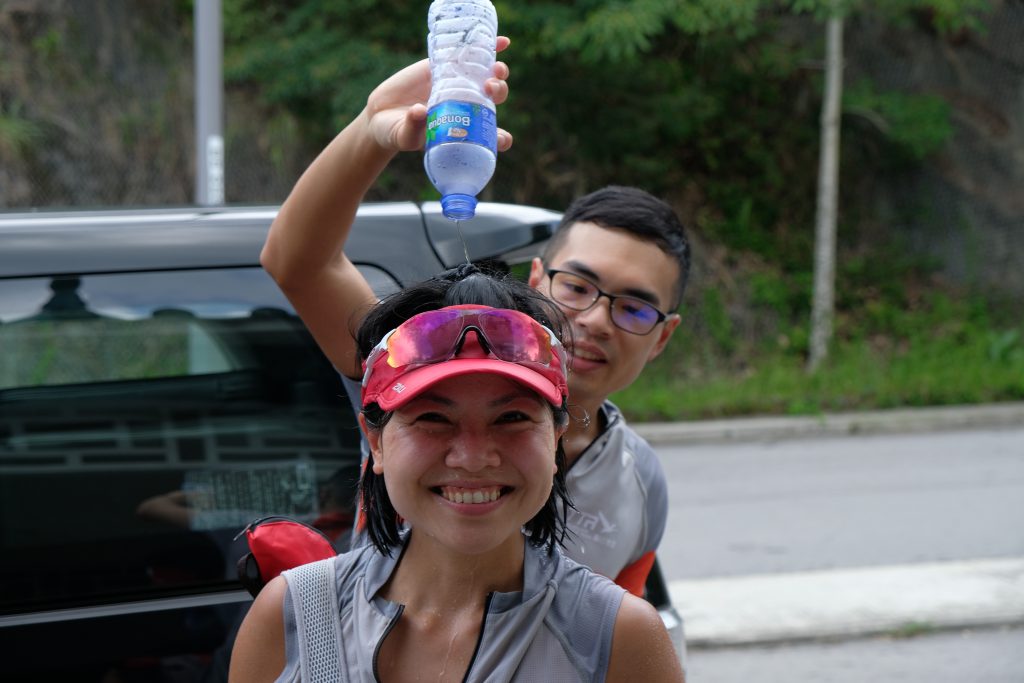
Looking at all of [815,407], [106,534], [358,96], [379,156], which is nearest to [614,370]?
[379,156]

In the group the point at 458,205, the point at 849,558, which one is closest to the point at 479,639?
the point at 458,205

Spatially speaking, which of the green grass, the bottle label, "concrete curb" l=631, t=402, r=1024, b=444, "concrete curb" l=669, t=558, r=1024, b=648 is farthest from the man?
the green grass

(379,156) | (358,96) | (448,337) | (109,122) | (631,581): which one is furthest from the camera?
(109,122)

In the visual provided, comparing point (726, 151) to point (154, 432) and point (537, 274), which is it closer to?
point (537, 274)

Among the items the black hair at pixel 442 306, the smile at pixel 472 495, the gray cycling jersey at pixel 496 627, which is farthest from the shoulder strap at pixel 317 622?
the smile at pixel 472 495

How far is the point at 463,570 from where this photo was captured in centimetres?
158

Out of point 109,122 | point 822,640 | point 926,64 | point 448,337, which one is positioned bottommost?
point 822,640

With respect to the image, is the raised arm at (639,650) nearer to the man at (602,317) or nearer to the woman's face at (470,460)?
the woman's face at (470,460)

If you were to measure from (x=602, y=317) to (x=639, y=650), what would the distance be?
0.79m

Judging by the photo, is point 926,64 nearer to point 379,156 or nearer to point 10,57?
point 10,57

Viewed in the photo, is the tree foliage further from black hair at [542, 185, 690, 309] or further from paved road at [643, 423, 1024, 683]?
black hair at [542, 185, 690, 309]

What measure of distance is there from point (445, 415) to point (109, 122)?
1064cm

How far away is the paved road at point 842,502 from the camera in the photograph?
21.1ft

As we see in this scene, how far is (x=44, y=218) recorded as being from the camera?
2.30 m
